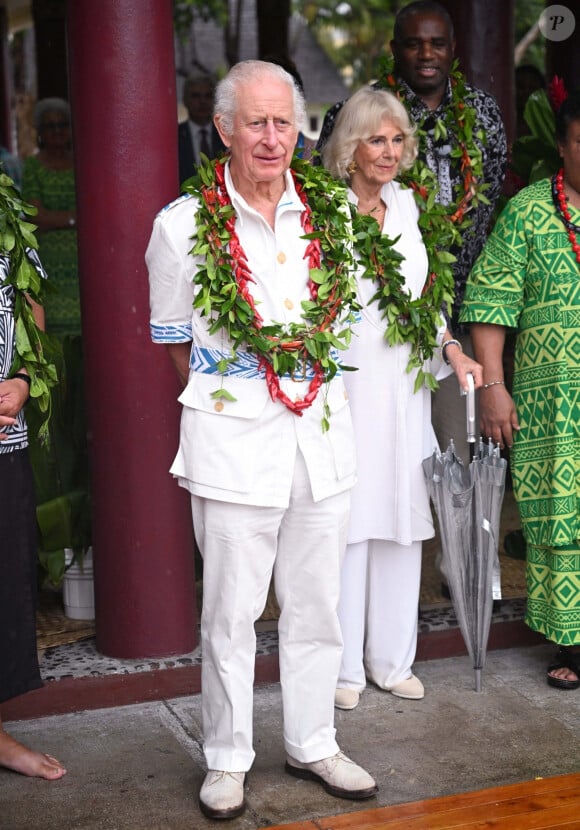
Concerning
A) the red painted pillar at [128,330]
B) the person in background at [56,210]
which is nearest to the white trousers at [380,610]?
the red painted pillar at [128,330]

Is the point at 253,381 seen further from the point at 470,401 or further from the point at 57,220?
the point at 57,220

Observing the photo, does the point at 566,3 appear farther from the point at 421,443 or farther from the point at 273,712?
the point at 273,712

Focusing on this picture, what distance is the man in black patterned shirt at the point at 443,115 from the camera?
454cm

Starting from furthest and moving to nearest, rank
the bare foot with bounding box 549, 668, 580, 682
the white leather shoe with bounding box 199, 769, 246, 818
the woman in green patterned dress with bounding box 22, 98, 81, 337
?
the woman in green patterned dress with bounding box 22, 98, 81, 337, the bare foot with bounding box 549, 668, 580, 682, the white leather shoe with bounding box 199, 769, 246, 818

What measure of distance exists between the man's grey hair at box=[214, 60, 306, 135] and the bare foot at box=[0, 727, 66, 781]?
2026 millimetres

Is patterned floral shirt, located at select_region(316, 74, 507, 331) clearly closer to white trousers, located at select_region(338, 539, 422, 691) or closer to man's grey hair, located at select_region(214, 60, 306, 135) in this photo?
white trousers, located at select_region(338, 539, 422, 691)

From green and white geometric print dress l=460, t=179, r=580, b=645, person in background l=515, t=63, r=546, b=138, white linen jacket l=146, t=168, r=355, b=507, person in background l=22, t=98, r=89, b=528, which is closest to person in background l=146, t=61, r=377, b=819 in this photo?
white linen jacket l=146, t=168, r=355, b=507

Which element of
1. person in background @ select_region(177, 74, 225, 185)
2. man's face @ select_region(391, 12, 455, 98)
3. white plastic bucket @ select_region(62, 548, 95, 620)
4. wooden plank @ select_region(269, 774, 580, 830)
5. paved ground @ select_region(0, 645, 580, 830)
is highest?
person in background @ select_region(177, 74, 225, 185)

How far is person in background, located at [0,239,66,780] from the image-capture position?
351 cm

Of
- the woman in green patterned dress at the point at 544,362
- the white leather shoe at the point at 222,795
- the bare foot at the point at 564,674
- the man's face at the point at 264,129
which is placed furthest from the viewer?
the bare foot at the point at 564,674

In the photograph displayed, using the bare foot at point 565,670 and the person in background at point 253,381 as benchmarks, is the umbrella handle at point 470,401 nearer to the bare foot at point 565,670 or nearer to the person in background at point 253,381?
the person in background at point 253,381

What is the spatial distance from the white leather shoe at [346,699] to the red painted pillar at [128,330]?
636mm

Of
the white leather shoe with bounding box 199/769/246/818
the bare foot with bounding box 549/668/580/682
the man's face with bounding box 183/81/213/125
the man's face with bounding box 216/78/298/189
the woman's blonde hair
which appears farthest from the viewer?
the man's face with bounding box 183/81/213/125

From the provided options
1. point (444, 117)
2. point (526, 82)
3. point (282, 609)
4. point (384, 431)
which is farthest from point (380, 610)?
point (526, 82)
